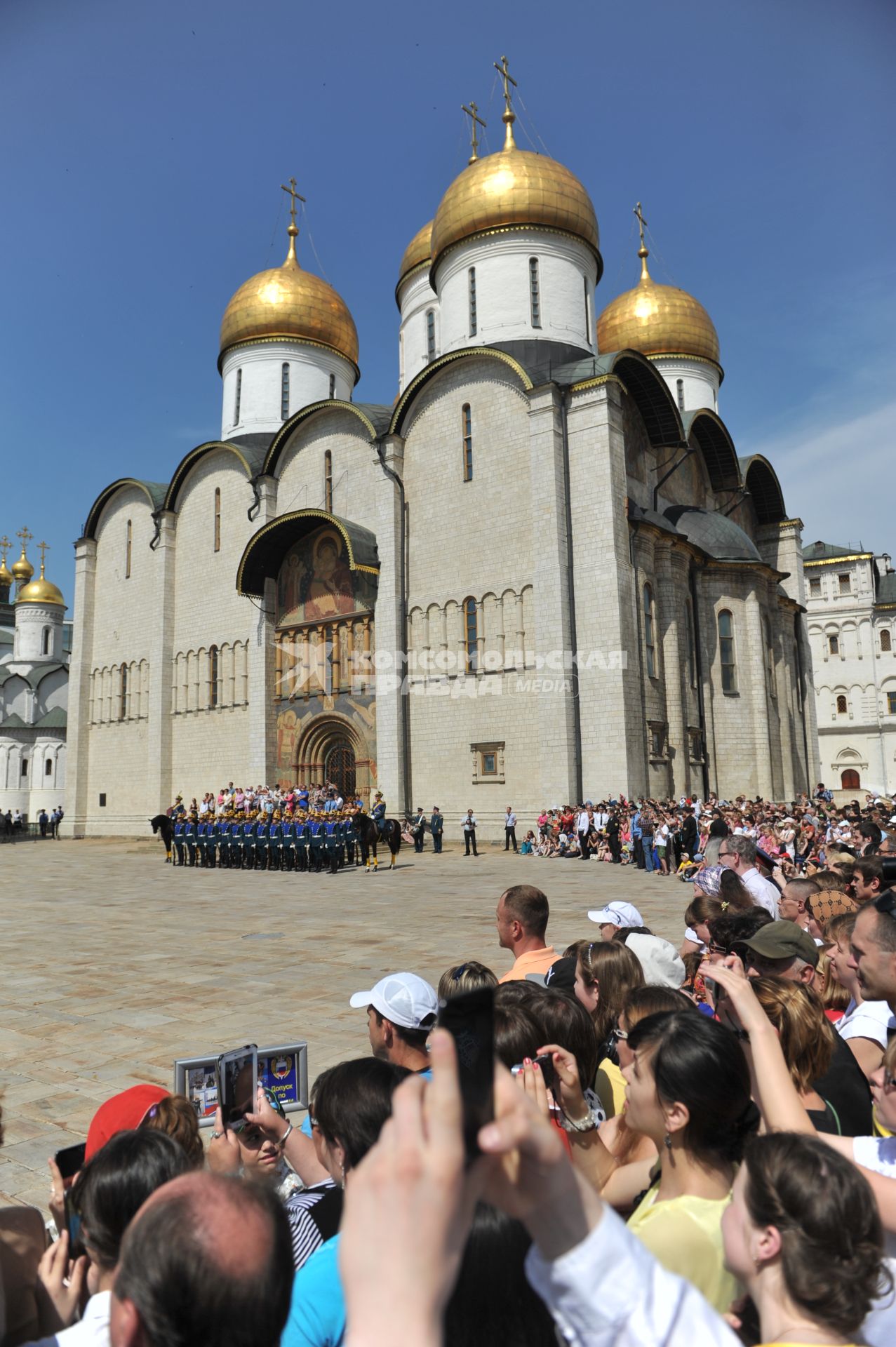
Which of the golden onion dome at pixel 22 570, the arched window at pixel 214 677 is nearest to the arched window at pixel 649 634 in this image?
the arched window at pixel 214 677

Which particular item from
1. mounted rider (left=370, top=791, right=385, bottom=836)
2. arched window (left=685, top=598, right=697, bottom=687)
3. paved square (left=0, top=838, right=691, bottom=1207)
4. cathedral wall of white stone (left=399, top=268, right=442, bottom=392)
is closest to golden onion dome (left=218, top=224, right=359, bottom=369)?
cathedral wall of white stone (left=399, top=268, right=442, bottom=392)

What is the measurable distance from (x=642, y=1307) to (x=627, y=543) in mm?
23407

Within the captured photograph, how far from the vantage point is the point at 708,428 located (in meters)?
30.8

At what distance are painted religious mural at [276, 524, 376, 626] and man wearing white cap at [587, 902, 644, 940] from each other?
22210 millimetres

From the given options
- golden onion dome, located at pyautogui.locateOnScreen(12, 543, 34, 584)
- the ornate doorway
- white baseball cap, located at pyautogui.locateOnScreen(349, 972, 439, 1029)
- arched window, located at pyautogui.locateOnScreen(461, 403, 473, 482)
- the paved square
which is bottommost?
the paved square

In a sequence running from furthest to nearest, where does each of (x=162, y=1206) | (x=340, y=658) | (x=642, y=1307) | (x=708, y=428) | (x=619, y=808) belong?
(x=708, y=428), (x=340, y=658), (x=619, y=808), (x=162, y=1206), (x=642, y=1307)

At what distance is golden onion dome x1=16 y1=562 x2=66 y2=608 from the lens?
52.4m

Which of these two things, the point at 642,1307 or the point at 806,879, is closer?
the point at 642,1307

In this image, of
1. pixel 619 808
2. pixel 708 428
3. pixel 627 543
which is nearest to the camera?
pixel 619 808

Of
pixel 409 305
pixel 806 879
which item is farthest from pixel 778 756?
pixel 806 879

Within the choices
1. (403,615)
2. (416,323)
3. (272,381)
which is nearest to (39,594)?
(272,381)

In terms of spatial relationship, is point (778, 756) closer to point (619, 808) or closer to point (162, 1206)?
point (619, 808)

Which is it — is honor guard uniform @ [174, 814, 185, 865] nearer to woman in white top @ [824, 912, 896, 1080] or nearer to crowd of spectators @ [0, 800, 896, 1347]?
crowd of spectators @ [0, 800, 896, 1347]

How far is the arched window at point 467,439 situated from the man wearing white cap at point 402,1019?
23.0 metres
